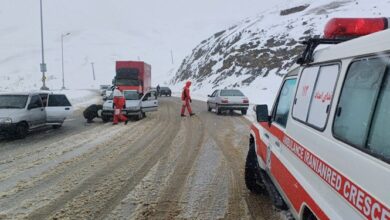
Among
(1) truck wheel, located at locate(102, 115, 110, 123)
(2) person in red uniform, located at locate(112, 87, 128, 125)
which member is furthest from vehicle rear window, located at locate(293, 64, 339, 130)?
(1) truck wheel, located at locate(102, 115, 110, 123)

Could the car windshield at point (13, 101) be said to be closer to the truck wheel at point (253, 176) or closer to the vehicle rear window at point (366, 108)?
the truck wheel at point (253, 176)

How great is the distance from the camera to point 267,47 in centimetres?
5369

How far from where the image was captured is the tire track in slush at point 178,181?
5.93 m

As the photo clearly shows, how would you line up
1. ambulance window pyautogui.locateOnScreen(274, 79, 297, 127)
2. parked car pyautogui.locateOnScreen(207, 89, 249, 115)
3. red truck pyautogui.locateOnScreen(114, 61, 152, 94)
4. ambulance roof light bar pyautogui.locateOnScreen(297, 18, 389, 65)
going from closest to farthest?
1. ambulance roof light bar pyautogui.locateOnScreen(297, 18, 389, 65)
2. ambulance window pyautogui.locateOnScreen(274, 79, 297, 127)
3. parked car pyautogui.locateOnScreen(207, 89, 249, 115)
4. red truck pyautogui.locateOnScreen(114, 61, 152, 94)

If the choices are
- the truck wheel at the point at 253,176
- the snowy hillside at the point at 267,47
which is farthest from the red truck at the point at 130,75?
the truck wheel at the point at 253,176

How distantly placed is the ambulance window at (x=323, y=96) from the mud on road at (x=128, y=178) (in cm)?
231

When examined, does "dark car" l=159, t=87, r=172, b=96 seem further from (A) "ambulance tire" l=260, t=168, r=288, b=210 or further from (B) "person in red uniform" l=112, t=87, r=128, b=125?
(A) "ambulance tire" l=260, t=168, r=288, b=210

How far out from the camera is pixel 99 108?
64.5 feet

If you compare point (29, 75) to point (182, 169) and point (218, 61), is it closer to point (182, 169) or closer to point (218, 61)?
point (218, 61)

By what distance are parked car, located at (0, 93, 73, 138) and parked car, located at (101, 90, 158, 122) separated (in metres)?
2.62

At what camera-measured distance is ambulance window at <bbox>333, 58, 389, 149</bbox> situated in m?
2.55

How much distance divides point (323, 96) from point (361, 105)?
739 millimetres

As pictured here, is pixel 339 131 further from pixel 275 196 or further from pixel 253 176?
pixel 253 176

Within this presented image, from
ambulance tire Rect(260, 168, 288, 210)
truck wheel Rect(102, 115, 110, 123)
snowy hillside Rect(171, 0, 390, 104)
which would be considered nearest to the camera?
ambulance tire Rect(260, 168, 288, 210)
